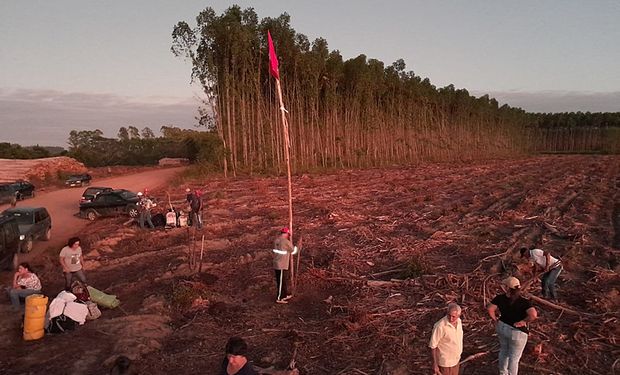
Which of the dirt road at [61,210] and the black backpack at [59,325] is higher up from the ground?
the black backpack at [59,325]

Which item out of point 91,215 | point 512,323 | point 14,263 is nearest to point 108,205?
point 91,215

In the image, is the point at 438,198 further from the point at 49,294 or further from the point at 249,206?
the point at 49,294

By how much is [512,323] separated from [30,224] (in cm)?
1725

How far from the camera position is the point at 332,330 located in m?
8.91

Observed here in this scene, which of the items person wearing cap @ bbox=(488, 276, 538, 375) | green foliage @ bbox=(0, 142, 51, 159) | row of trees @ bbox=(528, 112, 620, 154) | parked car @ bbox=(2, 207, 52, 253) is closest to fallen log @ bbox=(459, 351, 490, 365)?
person wearing cap @ bbox=(488, 276, 538, 375)

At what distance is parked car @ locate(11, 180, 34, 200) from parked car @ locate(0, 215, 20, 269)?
19286mm

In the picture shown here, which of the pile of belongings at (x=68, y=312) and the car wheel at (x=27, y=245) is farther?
the car wheel at (x=27, y=245)

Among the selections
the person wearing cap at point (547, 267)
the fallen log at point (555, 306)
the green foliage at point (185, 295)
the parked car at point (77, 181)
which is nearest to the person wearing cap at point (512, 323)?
the fallen log at point (555, 306)

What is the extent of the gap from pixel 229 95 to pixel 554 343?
3808cm

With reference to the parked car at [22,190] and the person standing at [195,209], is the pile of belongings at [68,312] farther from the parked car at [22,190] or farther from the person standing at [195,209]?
the parked car at [22,190]

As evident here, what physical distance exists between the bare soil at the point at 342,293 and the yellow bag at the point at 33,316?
0.18 m

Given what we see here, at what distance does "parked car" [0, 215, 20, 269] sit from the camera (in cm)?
1416

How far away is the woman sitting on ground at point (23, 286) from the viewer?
408 inches

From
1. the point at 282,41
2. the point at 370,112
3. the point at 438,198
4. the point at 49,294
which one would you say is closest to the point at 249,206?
the point at 438,198
